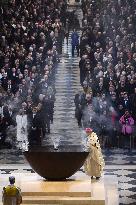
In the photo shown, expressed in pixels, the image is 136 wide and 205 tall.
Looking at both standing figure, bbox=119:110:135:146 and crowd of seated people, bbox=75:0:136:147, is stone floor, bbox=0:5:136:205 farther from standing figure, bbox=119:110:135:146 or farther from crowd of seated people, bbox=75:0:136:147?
standing figure, bbox=119:110:135:146

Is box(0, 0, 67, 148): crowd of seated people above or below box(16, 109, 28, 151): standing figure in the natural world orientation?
above

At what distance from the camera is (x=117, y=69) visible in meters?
22.6

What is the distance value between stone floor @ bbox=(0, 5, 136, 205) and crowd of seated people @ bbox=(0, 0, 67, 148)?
0.34 meters

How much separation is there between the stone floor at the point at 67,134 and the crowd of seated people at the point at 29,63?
1.12 ft

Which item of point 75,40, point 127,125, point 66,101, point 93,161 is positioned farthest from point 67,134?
point 93,161

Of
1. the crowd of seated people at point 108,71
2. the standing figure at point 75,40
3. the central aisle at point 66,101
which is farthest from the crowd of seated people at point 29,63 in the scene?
the crowd of seated people at point 108,71

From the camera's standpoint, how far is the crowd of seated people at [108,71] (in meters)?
21.7

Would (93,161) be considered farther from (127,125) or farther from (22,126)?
(22,126)

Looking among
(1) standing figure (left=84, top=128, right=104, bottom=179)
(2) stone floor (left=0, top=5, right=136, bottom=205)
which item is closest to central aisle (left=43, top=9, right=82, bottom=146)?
(2) stone floor (left=0, top=5, right=136, bottom=205)

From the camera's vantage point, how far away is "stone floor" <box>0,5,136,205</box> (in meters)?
17.9

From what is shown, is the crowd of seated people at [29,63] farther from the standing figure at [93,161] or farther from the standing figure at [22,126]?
the standing figure at [93,161]

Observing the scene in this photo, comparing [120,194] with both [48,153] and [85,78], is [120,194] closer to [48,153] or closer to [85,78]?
[48,153]

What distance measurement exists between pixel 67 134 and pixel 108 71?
2.84 metres

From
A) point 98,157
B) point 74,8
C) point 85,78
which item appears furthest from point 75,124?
point 98,157
